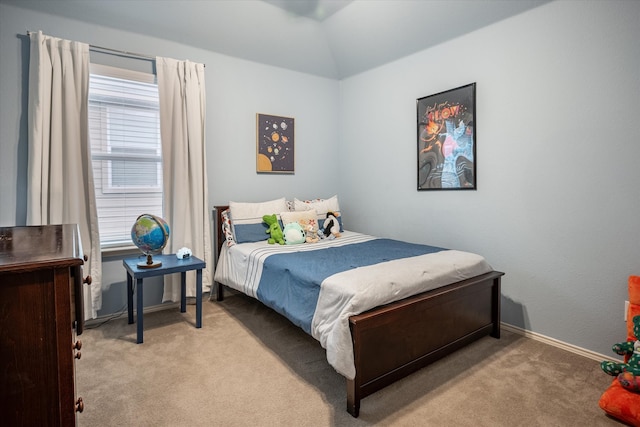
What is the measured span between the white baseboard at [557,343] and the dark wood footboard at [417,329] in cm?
26

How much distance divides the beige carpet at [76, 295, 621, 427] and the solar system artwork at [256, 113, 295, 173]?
6.17 feet

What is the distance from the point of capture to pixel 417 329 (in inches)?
80.3

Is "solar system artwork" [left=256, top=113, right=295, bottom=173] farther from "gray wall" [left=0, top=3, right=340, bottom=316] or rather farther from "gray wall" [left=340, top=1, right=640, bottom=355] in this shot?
"gray wall" [left=340, top=1, right=640, bottom=355]

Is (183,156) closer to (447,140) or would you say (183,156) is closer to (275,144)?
(275,144)

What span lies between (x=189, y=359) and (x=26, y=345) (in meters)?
1.54

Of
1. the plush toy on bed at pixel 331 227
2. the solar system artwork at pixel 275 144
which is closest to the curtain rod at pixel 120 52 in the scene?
the solar system artwork at pixel 275 144

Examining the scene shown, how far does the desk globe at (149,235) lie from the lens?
8.54ft

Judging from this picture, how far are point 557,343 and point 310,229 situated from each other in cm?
217

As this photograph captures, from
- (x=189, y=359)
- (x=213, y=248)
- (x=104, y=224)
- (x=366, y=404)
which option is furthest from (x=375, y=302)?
(x=104, y=224)

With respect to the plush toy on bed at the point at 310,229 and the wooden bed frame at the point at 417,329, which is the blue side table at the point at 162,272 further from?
the wooden bed frame at the point at 417,329

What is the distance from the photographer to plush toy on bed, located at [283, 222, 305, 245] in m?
3.19

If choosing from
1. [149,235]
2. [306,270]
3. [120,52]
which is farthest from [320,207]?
[120,52]

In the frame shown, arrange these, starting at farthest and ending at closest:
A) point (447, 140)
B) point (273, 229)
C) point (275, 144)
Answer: point (275, 144) → point (273, 229) → point (447, 140)

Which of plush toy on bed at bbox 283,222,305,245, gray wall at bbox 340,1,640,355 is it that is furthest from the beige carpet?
plush toy on bed at bbox 283,222,305,245
